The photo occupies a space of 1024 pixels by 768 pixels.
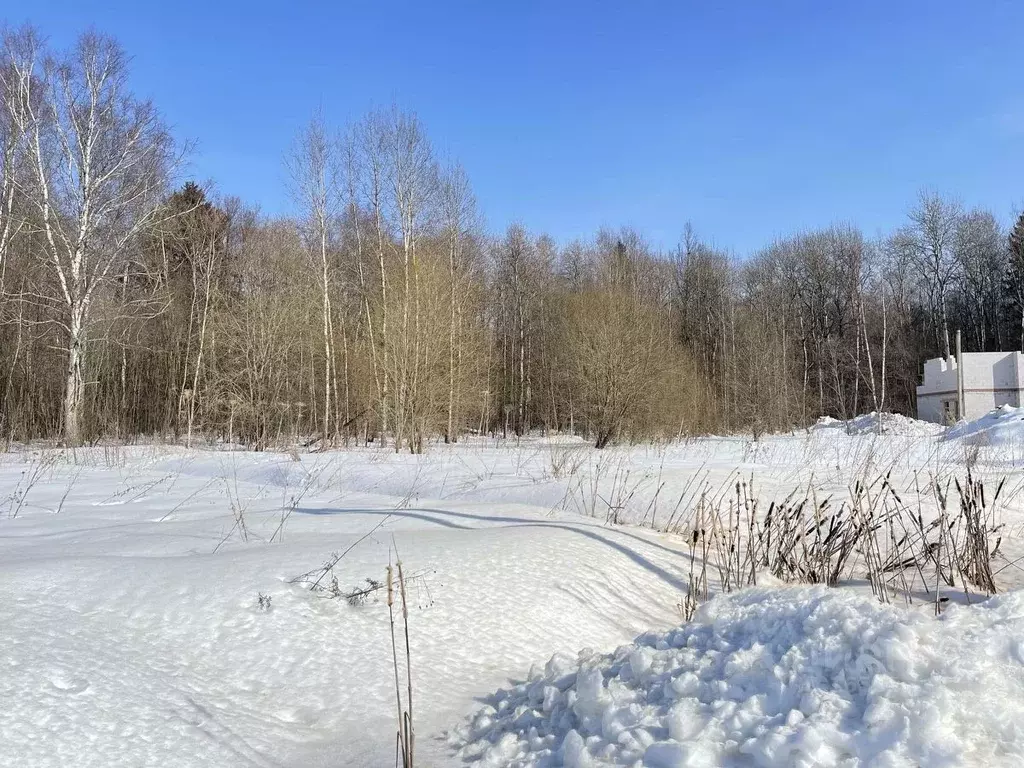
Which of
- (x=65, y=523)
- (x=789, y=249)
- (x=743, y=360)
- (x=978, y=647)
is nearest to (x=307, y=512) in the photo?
(x=65, y=523)

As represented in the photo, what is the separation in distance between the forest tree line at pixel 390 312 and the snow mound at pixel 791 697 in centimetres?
1368

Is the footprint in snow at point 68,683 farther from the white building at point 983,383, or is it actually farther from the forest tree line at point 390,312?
the white building at point 983,383

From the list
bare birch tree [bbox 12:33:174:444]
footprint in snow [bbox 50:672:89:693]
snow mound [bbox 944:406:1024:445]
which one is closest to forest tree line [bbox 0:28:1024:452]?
bare birch tree [bbox 12:33:174:444]

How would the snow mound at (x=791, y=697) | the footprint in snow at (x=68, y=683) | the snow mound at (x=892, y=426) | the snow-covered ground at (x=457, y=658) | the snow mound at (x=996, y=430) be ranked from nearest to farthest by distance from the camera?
1. the snow mound at (x=791, y=697)
2. the snow-covered ground at (x=457, y=658)
3. the footprint in snow at (x=68, y=683)
4. the snow mound at (x=996, y=430)
5. the snow mound at (x=892, y=426)

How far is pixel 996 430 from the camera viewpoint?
16.5 m

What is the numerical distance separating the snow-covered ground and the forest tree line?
40.5 feet

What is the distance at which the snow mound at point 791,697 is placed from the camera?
162cm

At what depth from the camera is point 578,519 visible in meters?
5.18

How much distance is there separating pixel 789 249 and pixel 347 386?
104ft

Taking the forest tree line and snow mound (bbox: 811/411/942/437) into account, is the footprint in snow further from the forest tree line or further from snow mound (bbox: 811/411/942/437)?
snow mound (bbox: 811/411/942/437)

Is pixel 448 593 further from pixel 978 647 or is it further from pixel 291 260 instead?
pixel 291 260

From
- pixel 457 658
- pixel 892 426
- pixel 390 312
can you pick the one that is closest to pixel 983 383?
pixel 892 426

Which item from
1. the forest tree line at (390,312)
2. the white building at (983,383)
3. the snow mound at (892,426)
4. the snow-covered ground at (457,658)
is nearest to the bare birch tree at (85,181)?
the forest tree line at (390,312)

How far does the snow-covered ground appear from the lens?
5.72ft
